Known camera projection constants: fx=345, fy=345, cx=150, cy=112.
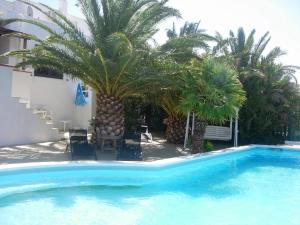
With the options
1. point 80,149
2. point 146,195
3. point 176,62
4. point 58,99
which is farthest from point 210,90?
point 58,99

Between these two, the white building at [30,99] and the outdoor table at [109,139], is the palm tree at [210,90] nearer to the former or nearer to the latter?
the outdoor table at [109,139]

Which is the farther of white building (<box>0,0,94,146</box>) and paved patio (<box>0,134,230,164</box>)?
white building (<box>0,0,94,146</box>)

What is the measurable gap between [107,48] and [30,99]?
27.8ft

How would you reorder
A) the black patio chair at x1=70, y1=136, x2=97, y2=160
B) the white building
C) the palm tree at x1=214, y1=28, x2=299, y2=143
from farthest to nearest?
the palm tree at x1=214, y1=28, x2=299, y2=143 → the white building → the black patio chair at x1=70, y1=136, x2=97, y2=160

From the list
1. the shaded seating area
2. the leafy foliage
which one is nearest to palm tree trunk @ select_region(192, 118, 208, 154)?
the leafy foliage

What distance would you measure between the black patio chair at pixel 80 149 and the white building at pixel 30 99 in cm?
395


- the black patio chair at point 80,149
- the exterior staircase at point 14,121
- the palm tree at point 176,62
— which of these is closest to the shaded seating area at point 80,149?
the black patio chair at point 80,149

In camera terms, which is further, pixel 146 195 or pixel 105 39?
pixel 105 39

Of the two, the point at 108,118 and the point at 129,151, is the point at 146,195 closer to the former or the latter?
the point at 129,151

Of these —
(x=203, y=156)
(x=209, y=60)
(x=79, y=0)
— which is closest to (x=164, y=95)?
Result: (x=209, y=60)

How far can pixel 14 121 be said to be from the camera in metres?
14.3

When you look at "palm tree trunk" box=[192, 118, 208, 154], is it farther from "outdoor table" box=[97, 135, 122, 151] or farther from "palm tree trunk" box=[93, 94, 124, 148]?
"outdoor table" box=[97, 135, 122, 151]

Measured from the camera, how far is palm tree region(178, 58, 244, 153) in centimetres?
1450

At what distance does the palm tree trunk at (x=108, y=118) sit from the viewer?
14133mm
